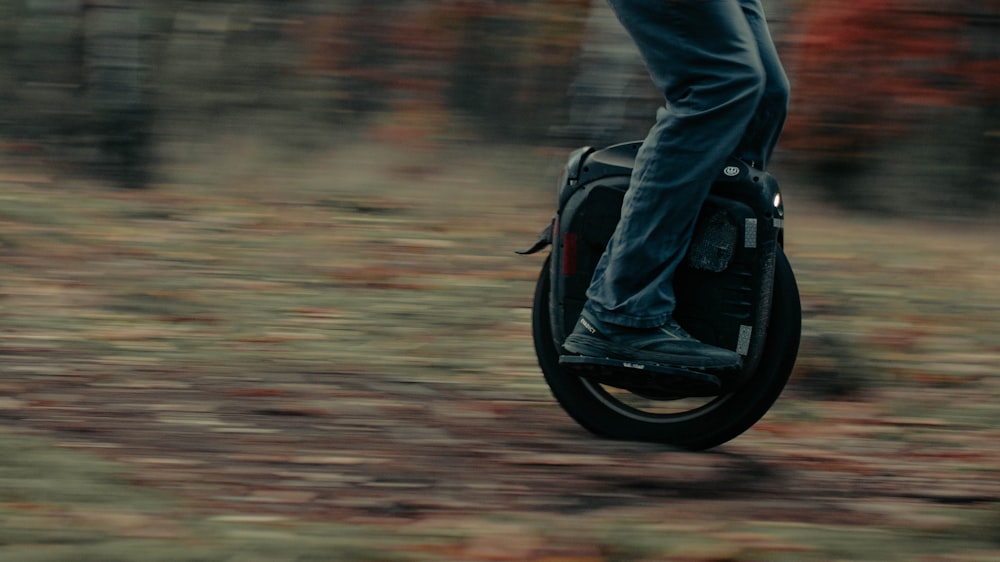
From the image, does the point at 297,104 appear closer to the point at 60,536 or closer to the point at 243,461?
the point at 243,461

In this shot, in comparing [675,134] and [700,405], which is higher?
[675,134]

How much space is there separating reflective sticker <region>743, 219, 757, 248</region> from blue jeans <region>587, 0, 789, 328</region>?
0.15 meters

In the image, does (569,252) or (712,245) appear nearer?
(712,245)

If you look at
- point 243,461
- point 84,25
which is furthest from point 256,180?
point 243,461

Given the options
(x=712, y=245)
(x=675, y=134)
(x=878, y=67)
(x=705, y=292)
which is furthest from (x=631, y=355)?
(x=878, y=67)

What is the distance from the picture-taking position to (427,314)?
6078 millimetres

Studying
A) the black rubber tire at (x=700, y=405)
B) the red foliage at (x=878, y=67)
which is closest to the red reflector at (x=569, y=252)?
the black rubber tire at (x=700, y=405)

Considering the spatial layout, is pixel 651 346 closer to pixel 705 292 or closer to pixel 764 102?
pixel 705 292

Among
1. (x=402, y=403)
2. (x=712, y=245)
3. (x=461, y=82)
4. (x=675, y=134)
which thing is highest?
(x=675, y=134)

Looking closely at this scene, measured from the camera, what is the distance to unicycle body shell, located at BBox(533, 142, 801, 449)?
4.12m

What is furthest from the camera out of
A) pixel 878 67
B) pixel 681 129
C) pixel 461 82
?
pixel 461 82

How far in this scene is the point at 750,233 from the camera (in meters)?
4.10

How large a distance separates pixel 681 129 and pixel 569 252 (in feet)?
1.82

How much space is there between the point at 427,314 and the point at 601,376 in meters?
1.97
